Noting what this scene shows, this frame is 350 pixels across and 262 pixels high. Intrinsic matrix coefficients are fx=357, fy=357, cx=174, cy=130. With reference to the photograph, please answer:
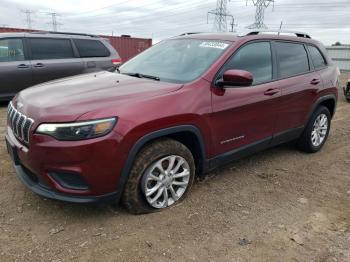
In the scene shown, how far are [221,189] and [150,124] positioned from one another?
1412mm

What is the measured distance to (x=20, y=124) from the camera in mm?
3160

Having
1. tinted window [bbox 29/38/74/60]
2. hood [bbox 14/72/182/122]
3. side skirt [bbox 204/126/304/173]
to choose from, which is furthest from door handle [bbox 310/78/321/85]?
tinted window [bbox 29/38/74/60]

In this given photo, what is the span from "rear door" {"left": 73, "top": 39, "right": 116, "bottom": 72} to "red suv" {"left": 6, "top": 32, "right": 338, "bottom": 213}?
466cm

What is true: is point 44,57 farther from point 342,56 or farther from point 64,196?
point 342,56

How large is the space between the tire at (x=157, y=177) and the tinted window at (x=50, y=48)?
6.01m

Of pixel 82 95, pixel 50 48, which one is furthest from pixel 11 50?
pixel 82 95

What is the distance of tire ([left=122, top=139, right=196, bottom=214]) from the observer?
319 cm

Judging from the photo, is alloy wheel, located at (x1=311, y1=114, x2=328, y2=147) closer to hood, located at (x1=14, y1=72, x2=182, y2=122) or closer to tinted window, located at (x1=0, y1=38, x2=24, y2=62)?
hood, located at (x1=14, y1=72, x2=182, y2=122)

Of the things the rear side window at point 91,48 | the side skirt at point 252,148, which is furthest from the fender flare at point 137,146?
the rear side window at point 91,48

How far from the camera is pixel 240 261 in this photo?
9.31ft

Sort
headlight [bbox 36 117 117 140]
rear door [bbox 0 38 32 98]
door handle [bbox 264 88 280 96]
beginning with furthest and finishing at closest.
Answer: rear door [bbox 0 38 32 98]
door handle [bbox 264 88 280 96]
headlight [bbox 36 117 117 140]

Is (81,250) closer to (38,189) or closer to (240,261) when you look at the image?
(38,189)

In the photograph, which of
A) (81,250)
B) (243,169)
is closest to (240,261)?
(81,250)

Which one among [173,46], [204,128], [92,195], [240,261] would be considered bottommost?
[240,261]
